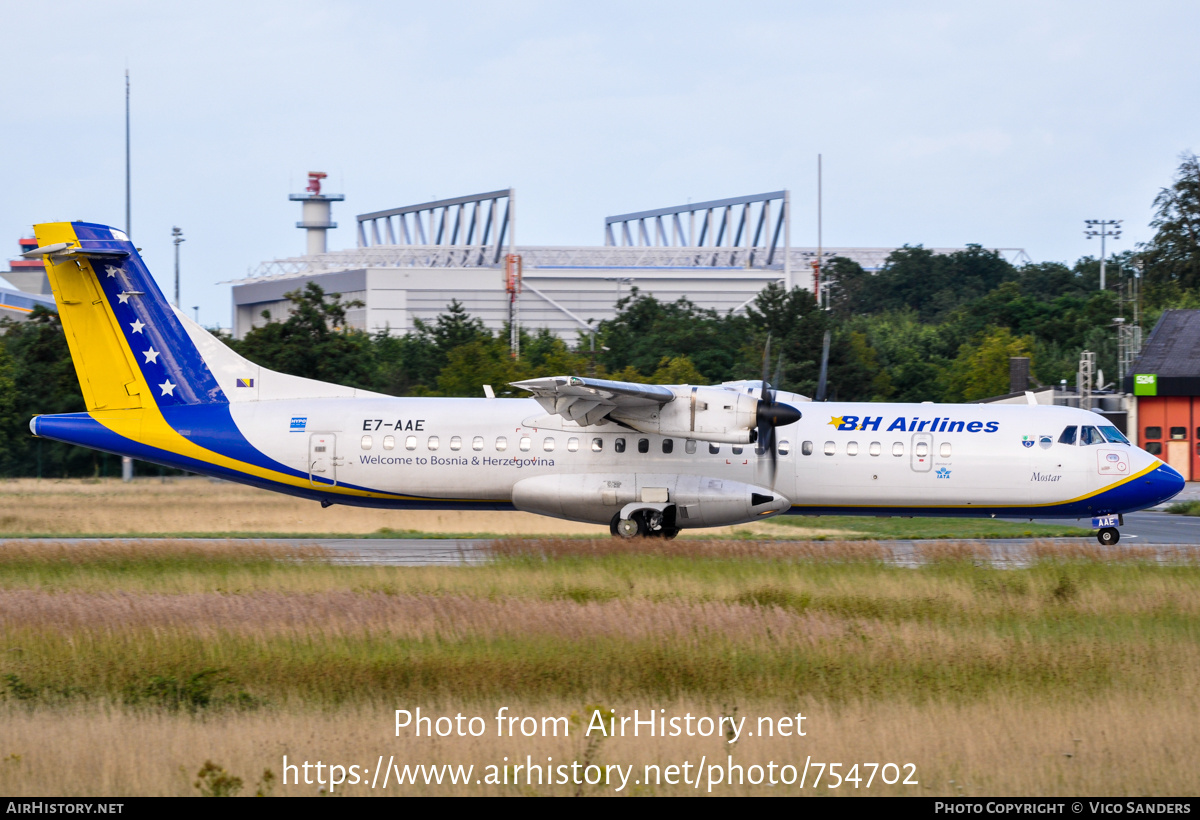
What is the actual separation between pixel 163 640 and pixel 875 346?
56.5m

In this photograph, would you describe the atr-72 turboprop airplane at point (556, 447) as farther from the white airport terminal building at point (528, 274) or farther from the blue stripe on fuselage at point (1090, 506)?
the white airport terminal building at point (528, 274)

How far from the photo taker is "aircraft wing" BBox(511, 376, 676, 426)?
730 inches

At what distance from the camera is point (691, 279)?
294 feet

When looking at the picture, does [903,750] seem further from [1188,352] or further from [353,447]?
[1188,352]

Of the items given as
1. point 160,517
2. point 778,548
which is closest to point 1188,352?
point 778,548

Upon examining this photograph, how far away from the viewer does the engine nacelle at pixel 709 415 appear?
755 inches

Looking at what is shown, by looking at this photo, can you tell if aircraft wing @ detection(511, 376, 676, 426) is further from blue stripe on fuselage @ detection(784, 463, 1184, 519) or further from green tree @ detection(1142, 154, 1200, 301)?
green tree @ detection(1142, 154, 1200, 301)

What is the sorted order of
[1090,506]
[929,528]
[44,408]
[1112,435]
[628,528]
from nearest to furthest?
[628,528] → [1090,506] → [1112,435] → [929,528] → [44,408]

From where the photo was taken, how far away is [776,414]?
62.9 feet

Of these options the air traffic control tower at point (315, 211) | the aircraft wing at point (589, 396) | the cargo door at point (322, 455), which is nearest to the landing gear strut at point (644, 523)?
the aircraft wing at point (589, 396)

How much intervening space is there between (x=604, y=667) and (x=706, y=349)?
143 ft

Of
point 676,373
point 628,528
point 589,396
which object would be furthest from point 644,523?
point 676,373

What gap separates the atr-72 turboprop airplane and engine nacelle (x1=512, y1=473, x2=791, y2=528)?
28 millimetres

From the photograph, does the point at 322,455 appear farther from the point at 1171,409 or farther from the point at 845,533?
the point at 1171,409
